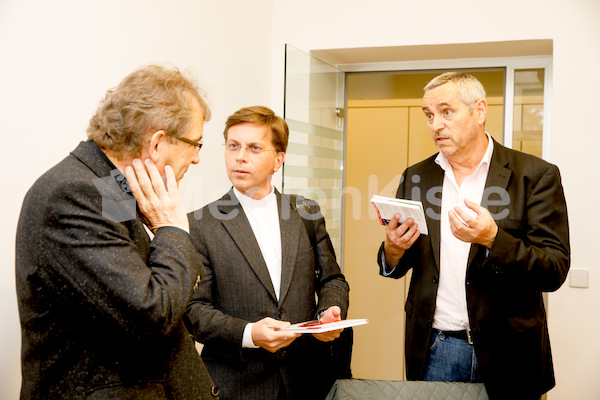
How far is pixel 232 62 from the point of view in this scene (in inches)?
115

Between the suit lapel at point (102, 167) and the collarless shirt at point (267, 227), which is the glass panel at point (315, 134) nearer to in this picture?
the collarless shirt at point (267, 227)

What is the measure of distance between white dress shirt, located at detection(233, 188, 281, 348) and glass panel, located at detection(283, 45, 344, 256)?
2.89ft

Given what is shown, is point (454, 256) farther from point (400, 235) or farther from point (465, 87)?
point (465, 87)

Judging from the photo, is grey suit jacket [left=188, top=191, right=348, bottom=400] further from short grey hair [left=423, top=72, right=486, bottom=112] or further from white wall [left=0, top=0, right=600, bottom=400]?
short grey hair [left=423, top=72, right=486, bottom=112]

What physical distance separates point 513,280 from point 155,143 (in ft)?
4.26

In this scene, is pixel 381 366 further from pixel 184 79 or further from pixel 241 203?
pixel 184 79

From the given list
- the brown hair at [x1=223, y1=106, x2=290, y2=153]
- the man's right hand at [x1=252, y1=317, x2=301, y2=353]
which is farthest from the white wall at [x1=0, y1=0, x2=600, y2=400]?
the man's right hand at [x1=252, y1=317, x2=301, y2=353]

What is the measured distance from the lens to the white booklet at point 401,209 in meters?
1.80

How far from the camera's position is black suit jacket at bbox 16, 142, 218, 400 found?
102 centimetres

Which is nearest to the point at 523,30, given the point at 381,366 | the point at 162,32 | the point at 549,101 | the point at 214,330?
the point at 549,101

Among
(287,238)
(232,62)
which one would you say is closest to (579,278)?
(287,238)

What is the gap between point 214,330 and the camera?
5.65 feet

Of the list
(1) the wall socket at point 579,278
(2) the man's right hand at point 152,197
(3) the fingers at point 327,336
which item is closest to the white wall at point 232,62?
(1) the wall socket at point 579,278

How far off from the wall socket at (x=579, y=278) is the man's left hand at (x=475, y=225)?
126cm
